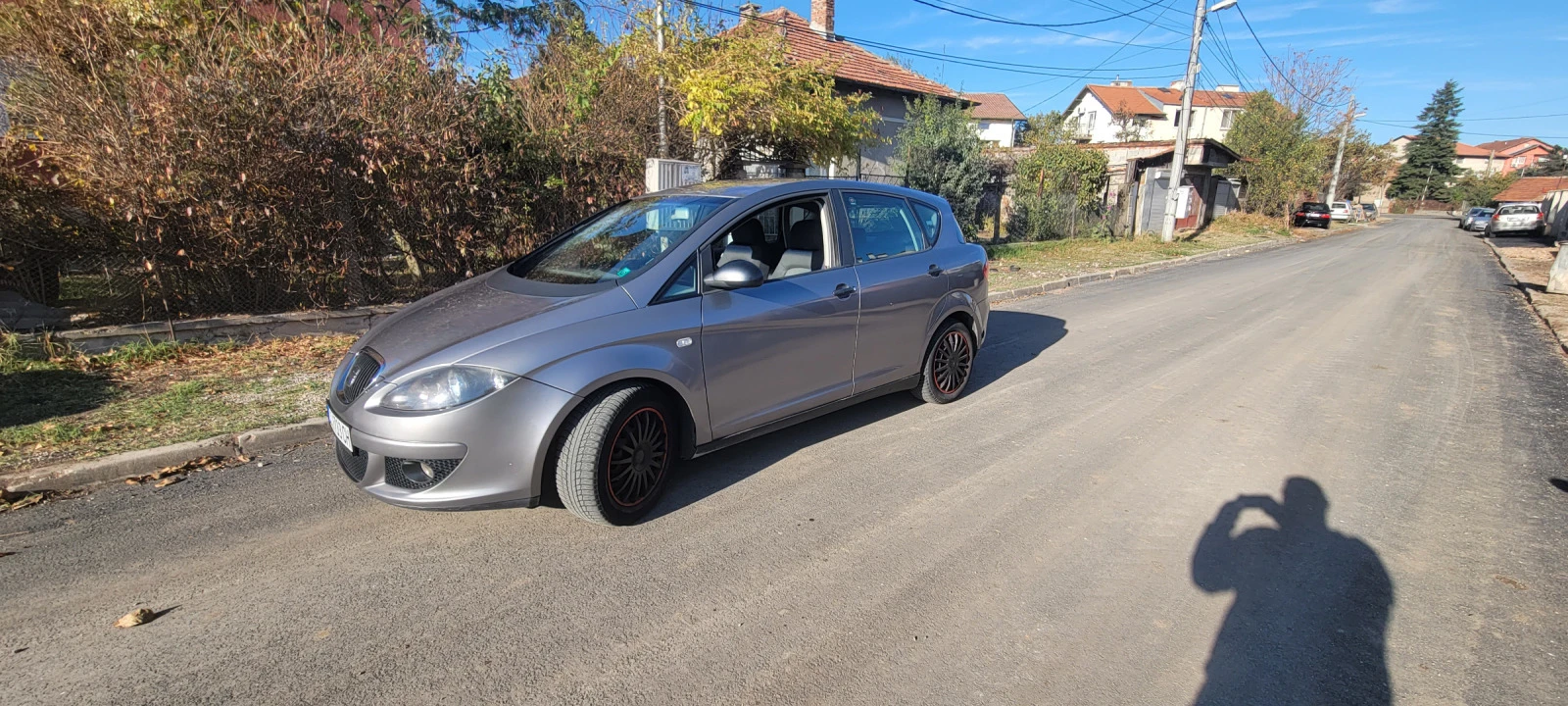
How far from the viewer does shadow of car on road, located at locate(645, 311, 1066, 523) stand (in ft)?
12.8

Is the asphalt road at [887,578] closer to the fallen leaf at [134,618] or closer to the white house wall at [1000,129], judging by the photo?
the fallen leaf at [134,618]

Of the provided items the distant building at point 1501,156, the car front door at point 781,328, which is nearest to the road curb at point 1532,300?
the car front door at point 781,328

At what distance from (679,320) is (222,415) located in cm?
340

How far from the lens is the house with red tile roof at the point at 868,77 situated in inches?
722

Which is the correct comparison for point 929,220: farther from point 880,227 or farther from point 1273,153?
point 1273,153

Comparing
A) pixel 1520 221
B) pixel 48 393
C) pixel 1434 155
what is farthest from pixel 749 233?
pixel 1434 155

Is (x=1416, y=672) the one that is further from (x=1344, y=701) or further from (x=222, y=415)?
(x=222, y=415)

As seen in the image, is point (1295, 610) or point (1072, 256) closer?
point (1295, 610)

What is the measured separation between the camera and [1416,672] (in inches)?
98.7

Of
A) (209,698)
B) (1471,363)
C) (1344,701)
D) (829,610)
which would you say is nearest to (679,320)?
(829,610)

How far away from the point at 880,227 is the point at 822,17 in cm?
1911

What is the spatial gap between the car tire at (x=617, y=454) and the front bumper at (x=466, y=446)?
12cm

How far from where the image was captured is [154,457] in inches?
157

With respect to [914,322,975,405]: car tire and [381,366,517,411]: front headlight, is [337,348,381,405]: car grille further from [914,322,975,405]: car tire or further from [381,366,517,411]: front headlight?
[914,322,975,405]: car tire
